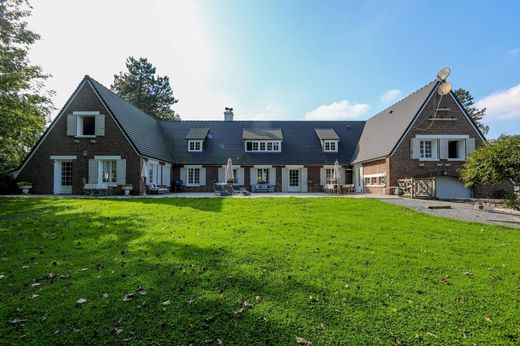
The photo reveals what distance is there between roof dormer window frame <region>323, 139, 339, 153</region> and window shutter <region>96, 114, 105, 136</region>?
63.5 feet

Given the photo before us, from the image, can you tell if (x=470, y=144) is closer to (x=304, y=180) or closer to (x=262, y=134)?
(x=304, y=180)

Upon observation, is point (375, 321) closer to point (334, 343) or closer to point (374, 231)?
point (334, 343)

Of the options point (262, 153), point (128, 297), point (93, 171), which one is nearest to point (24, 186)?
point (93, 171)

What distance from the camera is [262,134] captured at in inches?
1080

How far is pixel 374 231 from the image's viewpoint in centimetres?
810

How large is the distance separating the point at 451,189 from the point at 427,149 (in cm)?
353

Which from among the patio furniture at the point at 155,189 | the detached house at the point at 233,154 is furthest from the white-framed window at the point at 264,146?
the patio furniture at the point at 155,189

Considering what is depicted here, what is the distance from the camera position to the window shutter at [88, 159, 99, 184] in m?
19.5

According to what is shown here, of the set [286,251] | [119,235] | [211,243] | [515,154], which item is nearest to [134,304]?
[211,243]

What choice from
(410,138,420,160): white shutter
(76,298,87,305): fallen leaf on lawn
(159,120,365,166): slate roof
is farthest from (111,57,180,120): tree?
(76,298,87,305): fallen leaf on lawn

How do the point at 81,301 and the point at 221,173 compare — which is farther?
the point at 221,173

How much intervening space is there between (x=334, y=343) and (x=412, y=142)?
67.7ft

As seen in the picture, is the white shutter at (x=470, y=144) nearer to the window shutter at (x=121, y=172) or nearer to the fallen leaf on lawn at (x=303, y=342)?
the fallen leaf on lawn at (x=303, y=342)

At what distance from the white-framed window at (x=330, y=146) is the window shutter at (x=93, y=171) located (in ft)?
65.3
